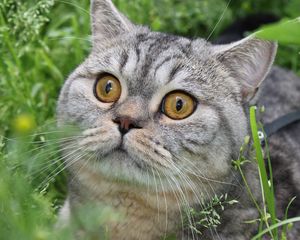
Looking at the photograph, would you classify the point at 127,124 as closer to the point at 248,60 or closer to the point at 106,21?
the point at 248,60

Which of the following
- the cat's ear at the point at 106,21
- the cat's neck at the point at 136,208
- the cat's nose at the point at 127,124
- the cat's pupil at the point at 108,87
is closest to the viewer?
the cat's nose at the point at 127,124

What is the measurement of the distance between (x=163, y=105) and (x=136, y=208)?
0.45 metres

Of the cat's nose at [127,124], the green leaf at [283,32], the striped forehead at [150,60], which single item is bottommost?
A: the cat's nose at [127,124]

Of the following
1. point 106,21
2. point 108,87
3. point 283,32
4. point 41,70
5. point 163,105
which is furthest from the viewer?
point 41,70

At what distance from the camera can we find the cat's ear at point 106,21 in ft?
9.62

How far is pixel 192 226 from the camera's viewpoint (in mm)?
2432

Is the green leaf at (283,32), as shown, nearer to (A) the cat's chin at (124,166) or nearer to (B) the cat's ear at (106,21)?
(A) the cat's chin at (124,166)

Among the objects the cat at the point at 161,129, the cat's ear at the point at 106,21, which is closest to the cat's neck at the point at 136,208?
the cat at the point at 161,129

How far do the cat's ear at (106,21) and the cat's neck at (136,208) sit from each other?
73 cm

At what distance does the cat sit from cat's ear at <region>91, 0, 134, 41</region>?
0.30 feet

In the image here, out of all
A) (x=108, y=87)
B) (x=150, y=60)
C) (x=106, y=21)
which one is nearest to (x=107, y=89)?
(x=108, y=87)

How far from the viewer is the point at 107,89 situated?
2617 millimetres

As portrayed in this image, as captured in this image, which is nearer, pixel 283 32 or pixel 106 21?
pixel 283 32

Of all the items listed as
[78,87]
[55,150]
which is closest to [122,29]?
[78,87]
